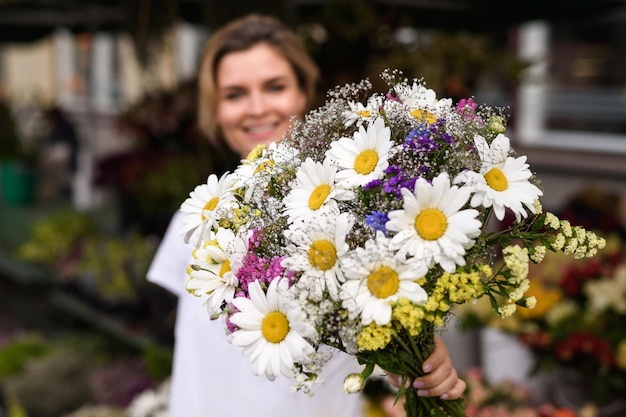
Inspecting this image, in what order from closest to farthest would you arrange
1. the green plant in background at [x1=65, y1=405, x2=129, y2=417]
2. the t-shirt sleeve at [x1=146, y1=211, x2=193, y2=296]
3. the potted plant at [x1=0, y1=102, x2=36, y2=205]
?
the t-shirt sleeve at [x1=146, y1=211, x2=193, y2=296] → the green plant in background at [x1=65, y1=405, x2=129, y2=417] → the potted plant at [x1=0, y1=102, x2=36, y2=205]

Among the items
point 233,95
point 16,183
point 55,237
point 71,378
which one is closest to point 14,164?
point 16,183

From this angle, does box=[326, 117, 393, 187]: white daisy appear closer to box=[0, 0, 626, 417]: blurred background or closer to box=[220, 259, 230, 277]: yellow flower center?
box=[220, 259, 230, 277]: yellow flower center

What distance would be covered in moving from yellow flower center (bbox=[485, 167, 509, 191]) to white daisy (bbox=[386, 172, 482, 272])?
0.19 feet

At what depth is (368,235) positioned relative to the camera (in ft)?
2.97

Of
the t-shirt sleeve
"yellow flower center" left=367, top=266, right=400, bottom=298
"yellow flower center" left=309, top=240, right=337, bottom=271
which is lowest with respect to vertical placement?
the t-shirt sleeve

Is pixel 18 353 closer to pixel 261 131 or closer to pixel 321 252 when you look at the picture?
pixel 261 131

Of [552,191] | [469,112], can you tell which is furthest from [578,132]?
[469,112]

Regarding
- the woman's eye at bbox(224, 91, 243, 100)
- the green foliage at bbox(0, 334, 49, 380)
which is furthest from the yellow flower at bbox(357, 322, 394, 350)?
the green foliage at bbox(0, 334, 49, 380)

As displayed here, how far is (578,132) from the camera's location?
5.09m

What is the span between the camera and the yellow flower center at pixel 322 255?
0.89m

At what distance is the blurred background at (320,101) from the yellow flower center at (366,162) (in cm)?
114

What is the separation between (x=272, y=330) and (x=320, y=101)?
2.17 metres

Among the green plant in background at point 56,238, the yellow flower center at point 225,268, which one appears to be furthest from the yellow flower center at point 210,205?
the green plant in background at point 56,238

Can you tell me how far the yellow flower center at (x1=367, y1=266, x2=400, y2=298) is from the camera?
2.86 feet
